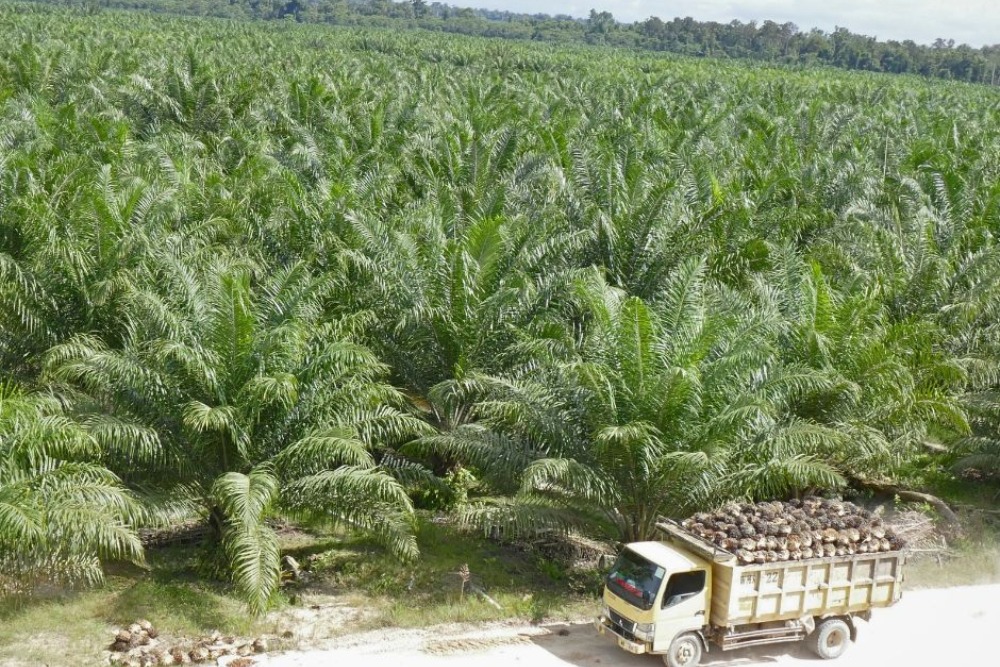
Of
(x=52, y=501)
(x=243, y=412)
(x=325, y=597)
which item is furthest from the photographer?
(x=325, y=597)

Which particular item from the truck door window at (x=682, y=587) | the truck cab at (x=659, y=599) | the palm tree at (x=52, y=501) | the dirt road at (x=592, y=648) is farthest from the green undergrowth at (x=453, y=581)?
the palm tree at (x=52, y=501)

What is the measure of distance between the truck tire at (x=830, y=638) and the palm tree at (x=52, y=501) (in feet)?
22.3

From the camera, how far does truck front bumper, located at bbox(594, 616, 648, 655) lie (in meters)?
10.6

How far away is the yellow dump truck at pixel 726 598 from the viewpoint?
419 inches

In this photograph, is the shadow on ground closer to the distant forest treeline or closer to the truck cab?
the truck cab

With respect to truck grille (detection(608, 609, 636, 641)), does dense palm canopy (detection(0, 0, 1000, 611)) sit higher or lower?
higher

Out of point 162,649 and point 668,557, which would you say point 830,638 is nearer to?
point 668,557

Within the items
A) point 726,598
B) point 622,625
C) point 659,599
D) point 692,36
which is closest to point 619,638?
point 622,625

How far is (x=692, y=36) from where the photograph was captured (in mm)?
135000

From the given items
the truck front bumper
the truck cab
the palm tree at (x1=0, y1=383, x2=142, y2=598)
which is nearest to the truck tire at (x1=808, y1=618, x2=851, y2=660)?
→ the truck cab

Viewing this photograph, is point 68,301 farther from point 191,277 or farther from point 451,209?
point 451,209

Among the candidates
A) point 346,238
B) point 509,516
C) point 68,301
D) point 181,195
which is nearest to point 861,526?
point 509,516

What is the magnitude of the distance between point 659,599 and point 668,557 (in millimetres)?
492

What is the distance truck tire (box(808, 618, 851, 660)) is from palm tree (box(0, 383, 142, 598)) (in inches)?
268
